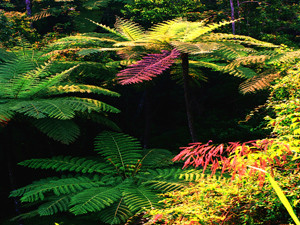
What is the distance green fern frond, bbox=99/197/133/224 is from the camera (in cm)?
227

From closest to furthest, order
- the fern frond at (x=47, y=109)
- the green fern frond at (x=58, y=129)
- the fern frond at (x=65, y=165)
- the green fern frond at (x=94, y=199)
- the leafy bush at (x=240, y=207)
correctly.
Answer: the leafy bush at (x=240, y=207) < the green fern frond at (x=94, y=199) < the fern frond at (x=47, y=109) < the green fern frond at (x=58, y=129) < the fern frond at (x=65, y=165)

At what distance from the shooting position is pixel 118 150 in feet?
11.4

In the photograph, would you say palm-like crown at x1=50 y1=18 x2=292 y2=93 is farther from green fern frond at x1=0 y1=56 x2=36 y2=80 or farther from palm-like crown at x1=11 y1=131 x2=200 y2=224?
palm-like crown at x1=11 y1=131 x2=200 y2=224

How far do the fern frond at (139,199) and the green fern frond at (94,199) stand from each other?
0.36 ft

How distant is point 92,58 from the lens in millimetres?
5398

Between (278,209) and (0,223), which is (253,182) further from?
(0,223)

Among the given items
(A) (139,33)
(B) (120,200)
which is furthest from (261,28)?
(B) (120,200)

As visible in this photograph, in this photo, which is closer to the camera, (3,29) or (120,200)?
(120,200)

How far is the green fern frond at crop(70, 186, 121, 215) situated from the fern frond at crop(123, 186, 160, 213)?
11 cm

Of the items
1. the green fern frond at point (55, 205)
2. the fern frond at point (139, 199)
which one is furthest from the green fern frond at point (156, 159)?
the green fern frond at point (55, 205)

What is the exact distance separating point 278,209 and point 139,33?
2.55m

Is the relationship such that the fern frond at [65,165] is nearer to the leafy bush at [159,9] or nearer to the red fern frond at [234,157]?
the red fern frond at [234,157]

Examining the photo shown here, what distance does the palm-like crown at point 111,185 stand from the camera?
2307mm

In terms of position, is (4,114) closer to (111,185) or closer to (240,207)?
(111,185)
